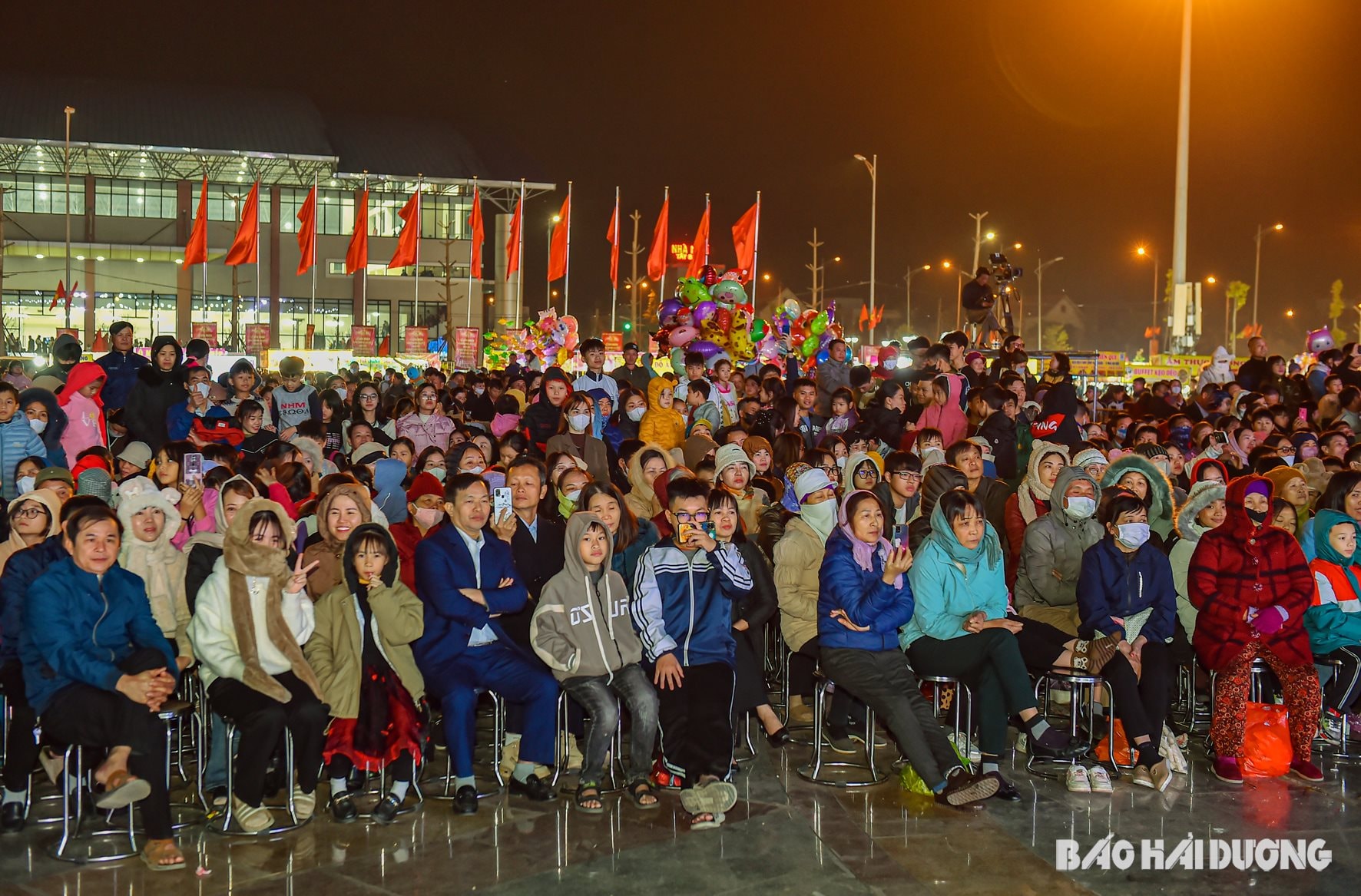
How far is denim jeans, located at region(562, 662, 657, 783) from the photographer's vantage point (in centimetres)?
629

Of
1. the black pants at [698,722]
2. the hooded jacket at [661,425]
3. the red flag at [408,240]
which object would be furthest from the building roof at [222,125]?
the black pants at [698,722]

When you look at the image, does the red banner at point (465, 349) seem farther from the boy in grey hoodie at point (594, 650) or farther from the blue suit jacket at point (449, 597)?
the boy in grey hoodie at point (594, 650)

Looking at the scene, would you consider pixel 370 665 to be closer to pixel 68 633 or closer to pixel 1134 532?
pixel 68 633

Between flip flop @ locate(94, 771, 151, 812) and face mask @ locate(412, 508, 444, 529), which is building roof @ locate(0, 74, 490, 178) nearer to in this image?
face mask @ locate(412, 508, 444, 529)

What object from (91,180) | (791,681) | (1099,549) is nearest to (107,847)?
(791,681)

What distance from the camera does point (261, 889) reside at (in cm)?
508

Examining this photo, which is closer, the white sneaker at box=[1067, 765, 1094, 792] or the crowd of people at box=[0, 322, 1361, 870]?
the crowd of people at box=[0, 322, 1361, 870]

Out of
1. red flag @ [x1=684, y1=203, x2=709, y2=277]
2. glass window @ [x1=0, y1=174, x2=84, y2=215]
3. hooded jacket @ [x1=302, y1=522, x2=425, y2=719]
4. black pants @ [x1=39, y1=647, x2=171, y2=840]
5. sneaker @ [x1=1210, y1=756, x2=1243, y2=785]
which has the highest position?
glass window @ [x1=0, y1=174, x2=84, y2=215]

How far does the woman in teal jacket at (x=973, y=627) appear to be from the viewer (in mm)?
6559

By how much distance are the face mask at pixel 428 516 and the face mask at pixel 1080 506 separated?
388cm

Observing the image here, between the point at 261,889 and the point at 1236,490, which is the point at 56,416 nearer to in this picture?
the point at 261,889

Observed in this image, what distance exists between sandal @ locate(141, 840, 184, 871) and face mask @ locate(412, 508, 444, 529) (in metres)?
2.48

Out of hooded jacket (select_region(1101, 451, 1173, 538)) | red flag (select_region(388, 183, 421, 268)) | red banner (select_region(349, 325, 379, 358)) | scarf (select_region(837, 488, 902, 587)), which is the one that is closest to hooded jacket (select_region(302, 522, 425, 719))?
scarf (select_region(837, 488, 902, 587))

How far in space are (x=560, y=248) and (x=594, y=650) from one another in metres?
31.8
